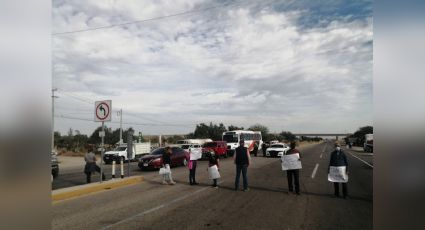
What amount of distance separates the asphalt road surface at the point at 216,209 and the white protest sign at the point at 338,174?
593 mm

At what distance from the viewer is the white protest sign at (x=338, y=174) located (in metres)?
12.1

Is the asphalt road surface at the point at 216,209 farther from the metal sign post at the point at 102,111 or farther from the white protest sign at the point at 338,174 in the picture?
the metal sign post at the point at 102,111

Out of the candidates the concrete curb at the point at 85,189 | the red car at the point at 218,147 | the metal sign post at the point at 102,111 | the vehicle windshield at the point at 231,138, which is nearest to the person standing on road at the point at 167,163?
the concrete curb at the point at 85,189

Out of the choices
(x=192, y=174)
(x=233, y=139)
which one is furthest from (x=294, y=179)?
(x=233, y=139)

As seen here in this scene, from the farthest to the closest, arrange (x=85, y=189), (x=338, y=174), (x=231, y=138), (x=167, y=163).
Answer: (x=231, y=138) < (x=167, y=163) < (x=85, y=189) < (x=338, y=174)

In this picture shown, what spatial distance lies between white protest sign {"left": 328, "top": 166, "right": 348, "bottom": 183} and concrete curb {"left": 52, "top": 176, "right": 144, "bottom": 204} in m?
8.58

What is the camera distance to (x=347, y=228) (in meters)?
7.97

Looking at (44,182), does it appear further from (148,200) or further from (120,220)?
(148,200)

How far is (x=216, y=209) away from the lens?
10.1m

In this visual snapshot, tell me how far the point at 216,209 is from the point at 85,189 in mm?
6196

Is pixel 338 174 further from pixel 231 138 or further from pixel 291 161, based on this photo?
pixel 231 138

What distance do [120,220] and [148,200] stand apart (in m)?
3.09

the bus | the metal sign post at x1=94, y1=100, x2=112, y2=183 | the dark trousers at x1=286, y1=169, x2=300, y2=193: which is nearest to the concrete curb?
the metal sign post at x1=94, y1=100, x2=112, y2=183

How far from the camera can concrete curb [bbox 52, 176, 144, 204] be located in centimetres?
1276
